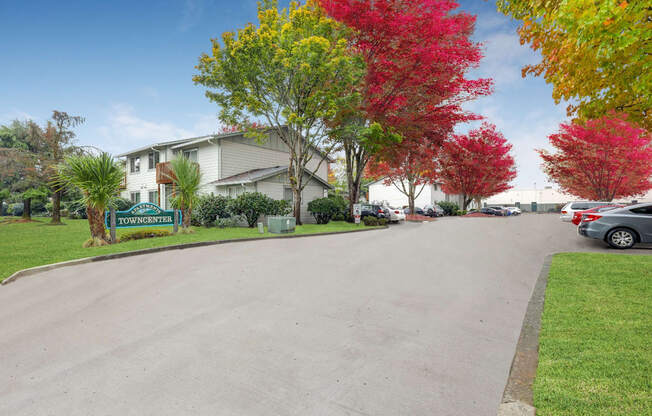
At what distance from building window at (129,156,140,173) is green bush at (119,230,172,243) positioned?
17161mm

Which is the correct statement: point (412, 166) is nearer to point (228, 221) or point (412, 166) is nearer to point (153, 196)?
point (228, 221)

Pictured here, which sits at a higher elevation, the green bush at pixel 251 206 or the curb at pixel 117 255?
the green bush at pixel 251 206

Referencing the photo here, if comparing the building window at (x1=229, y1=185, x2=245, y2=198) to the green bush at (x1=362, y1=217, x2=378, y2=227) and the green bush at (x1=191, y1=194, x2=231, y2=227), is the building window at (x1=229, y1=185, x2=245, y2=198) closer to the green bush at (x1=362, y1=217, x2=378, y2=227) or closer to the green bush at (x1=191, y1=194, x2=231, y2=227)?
the green bush at (x1=191, y1=194, x2=231, y2=227)

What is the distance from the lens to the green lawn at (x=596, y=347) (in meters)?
2.59

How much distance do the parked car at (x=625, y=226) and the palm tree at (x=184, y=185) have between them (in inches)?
609

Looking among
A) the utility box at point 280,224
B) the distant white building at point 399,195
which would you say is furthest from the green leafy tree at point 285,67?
the distant white building at point 399,195

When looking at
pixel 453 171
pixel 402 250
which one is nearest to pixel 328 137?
pixel 402 250

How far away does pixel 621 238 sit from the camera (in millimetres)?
10555

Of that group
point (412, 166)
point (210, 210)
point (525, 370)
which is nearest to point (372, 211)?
point (412, 166)

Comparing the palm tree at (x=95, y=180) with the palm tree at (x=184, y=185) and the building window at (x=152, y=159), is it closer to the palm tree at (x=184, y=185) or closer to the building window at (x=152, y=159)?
the palm tree at (x=184, y=185)

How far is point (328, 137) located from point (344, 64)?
493 cm

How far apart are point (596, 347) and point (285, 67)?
52.3 ft

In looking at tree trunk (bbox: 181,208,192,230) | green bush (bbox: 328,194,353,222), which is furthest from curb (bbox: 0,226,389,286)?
green bush (bbox: 328,194,353,222)

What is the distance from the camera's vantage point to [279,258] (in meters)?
8.86
